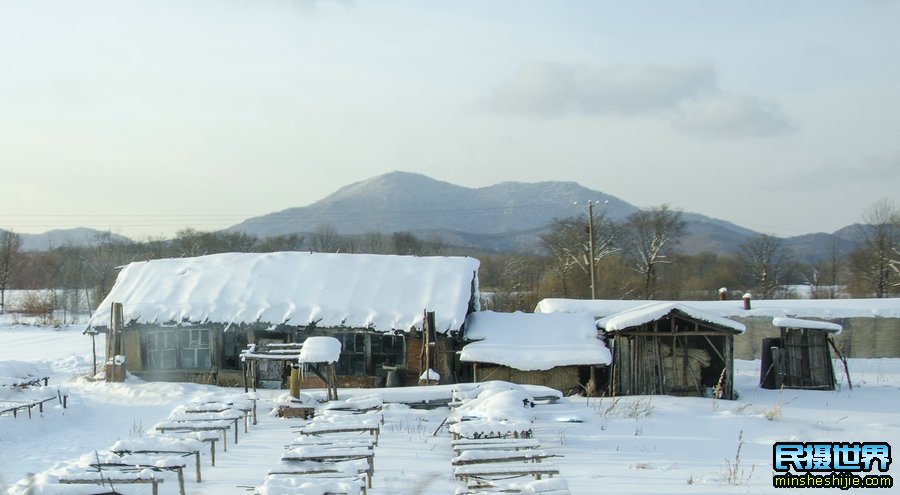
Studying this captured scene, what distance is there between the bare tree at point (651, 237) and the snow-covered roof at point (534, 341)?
3566cm

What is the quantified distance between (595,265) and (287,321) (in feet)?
120

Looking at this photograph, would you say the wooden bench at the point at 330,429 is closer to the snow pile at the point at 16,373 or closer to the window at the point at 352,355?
the snow pile at the point at 16,373

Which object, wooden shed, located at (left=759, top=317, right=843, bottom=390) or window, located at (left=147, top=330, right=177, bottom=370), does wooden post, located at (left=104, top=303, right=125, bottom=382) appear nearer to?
window, located at (left=147, top=330, right=177, bottom=370)

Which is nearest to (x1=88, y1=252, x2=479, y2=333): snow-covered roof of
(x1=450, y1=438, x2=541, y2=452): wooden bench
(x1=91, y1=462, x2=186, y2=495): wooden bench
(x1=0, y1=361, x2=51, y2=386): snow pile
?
(x1=0, y1=361, x2=51, y2=386): snow pile

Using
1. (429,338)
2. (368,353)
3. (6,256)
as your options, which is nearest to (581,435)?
(429,338)

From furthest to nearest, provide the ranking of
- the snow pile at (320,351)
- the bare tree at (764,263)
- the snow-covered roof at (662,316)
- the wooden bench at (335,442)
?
the bare tree at (764,263) < the snow-covered roof at (662,316) < the snow pile at (320,351) < the wooden bench at (335,442)

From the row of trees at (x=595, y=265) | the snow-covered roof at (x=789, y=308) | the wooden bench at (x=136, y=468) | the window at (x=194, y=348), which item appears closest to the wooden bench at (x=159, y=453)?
the wooden bench at (x=136, y=468)

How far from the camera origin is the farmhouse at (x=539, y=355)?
22.6 m

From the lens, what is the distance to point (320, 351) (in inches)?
723

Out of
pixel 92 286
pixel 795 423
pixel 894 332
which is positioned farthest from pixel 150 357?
pixel 92 286

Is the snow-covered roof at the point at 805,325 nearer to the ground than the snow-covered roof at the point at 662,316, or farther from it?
nearer to the ground

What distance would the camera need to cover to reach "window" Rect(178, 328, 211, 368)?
2511 centimetres

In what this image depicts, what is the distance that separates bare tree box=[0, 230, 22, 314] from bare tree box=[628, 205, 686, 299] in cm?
5053

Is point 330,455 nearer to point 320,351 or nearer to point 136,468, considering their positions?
point 136,468
